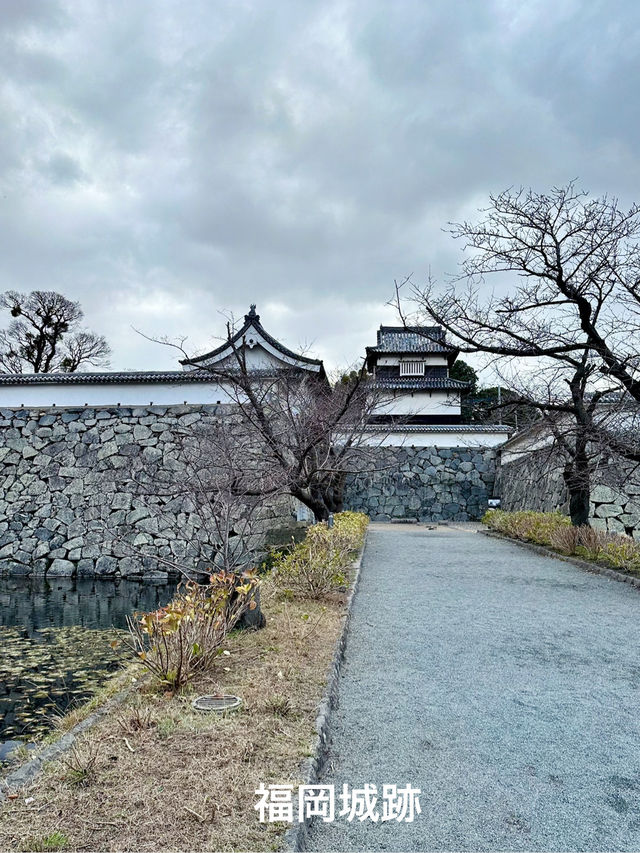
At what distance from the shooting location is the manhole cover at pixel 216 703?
339 centimetres

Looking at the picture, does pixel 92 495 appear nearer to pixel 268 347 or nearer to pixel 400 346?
pixel 268 347

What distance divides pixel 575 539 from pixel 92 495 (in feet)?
35.2

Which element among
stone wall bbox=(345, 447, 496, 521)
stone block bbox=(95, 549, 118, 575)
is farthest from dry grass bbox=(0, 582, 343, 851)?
stone wall bbox=(345, 447, 496, 521)

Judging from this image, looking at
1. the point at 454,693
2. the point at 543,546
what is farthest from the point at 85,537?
the point at 454,693

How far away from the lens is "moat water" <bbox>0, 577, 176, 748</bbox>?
17.6ft

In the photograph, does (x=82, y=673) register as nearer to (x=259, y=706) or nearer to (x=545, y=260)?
(x=259, y=706)

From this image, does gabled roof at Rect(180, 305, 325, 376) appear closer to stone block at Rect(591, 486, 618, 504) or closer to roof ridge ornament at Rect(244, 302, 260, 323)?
roof ridge ornament at Rect(244, 302, 260, 323)

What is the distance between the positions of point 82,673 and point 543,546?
944 cm

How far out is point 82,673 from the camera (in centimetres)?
636


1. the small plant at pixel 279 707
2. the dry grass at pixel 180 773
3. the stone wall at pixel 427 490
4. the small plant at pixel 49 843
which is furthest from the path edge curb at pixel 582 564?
the small plant at pixel 49 843

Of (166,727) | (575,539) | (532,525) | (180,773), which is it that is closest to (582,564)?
(575,539)

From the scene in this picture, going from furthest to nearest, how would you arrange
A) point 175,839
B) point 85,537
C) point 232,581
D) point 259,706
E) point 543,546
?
point 85,537 → point 543,546 → point 232,581 → point 259,706 → point 175,839

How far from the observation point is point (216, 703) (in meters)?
3.47

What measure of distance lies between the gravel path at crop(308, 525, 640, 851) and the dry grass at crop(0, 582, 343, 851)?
0.28 meters
